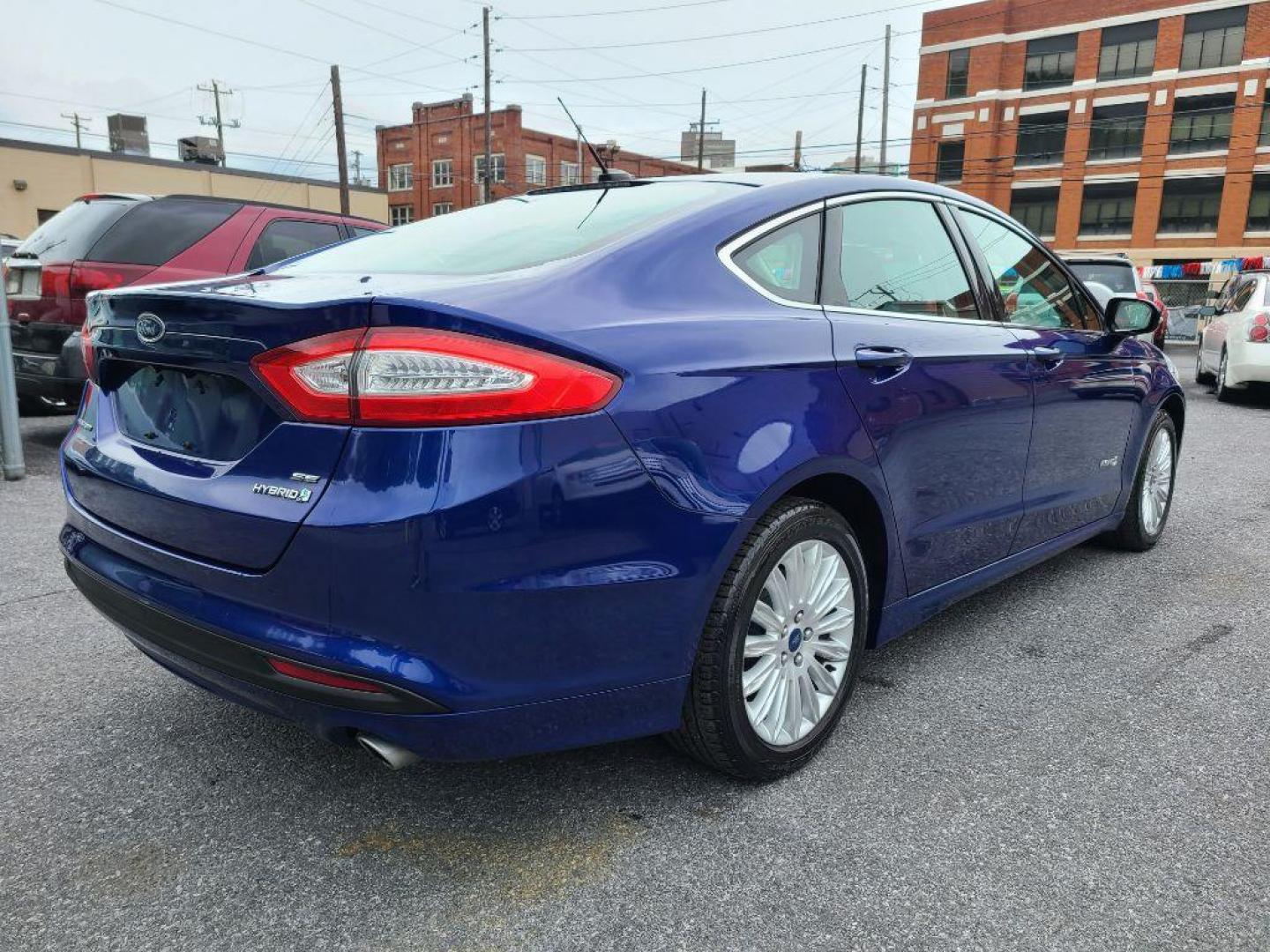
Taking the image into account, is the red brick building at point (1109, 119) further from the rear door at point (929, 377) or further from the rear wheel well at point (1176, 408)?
the rear door at point (929, 377)

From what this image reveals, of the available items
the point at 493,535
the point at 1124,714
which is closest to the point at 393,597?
the point at 493,535

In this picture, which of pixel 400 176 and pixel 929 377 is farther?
pixel 400 176

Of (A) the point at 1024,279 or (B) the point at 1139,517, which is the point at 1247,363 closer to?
(B) the point at 1139,517

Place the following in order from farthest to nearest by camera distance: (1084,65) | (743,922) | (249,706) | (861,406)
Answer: (1084,65)
(861,406)
(249,706)
(743,922)

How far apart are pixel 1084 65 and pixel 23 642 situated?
50.6 metres

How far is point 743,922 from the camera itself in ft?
6.04

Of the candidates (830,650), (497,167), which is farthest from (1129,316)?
(497,167)

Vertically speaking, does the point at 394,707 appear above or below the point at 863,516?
below

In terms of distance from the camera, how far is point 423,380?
1714 mm

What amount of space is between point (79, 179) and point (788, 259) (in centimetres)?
3583

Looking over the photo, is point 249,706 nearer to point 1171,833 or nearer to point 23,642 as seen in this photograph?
point 23,642

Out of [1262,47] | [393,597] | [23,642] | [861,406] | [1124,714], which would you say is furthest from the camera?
[1262,47]

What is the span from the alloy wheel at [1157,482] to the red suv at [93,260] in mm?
5512

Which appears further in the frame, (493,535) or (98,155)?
(98,155)
